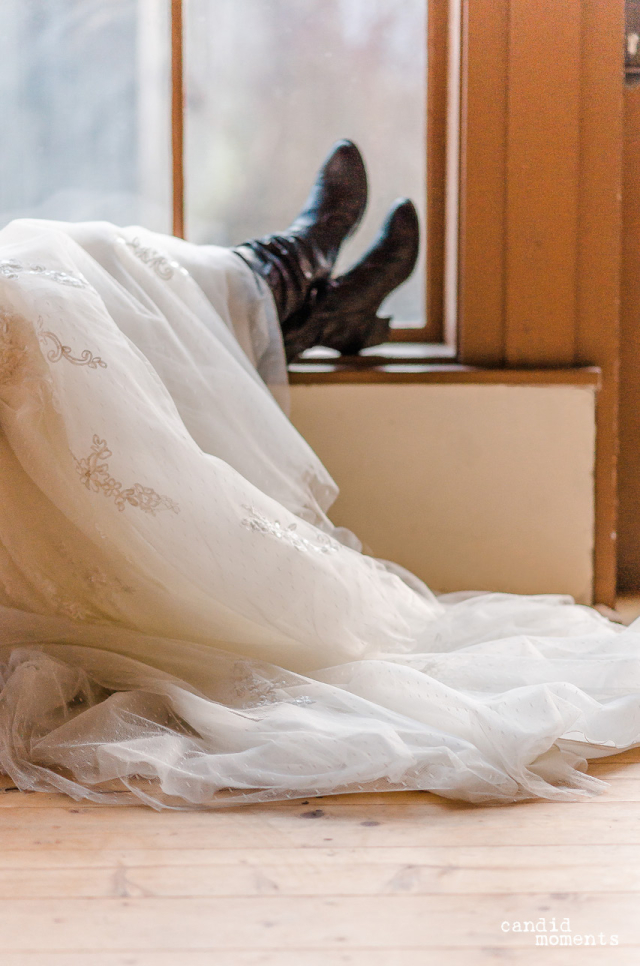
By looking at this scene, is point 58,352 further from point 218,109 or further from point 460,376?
point 218,109

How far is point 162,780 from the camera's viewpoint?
29.8 inches

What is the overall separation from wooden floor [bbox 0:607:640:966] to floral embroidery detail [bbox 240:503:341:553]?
0.31 metres

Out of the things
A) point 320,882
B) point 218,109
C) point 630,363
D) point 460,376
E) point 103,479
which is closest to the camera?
point 320,882

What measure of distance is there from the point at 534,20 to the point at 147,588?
1.20m

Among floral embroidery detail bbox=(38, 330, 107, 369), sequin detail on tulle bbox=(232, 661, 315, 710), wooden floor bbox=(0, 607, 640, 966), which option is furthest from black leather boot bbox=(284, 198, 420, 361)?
wooden floor bbox=(0, 607, 640, 966)

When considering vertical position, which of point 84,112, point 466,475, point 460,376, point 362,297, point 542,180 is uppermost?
point 84,112

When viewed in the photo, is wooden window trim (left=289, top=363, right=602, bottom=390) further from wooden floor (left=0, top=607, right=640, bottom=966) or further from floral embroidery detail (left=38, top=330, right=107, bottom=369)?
wooden floor (left=0, top=607, right=640, bottom=966)

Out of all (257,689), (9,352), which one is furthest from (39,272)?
(257,689)

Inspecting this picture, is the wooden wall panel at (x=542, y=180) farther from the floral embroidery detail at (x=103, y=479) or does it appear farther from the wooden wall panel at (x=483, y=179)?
the floral embroidery detail at (x=103, y=479)

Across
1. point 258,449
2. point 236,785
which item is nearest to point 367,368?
point 258,449

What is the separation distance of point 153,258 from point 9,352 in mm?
361

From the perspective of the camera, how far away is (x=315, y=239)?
143cm

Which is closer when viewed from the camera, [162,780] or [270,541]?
[162,780]

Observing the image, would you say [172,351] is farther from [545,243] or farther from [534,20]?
[534,20]
